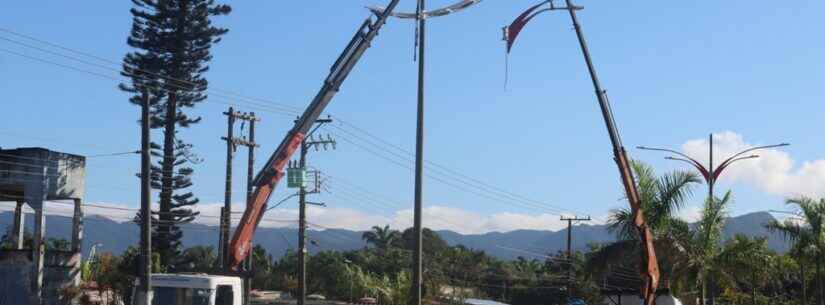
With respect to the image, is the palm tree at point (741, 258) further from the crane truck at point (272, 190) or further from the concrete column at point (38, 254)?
the concrete column at point (38, 254)

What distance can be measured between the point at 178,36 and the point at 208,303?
1445 inches

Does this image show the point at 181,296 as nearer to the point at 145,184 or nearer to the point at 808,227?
the point at 145,184

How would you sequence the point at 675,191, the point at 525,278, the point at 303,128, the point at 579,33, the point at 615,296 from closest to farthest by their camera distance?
the point at 579,33
the point at 675,191
the point at 615,296
the point at 303,128
the point at 525,278

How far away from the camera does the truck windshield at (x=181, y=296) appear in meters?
22.1

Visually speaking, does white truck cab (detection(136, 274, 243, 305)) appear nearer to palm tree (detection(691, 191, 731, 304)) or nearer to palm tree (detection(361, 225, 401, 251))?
palm tree (detection(691, 191, 731, 304))

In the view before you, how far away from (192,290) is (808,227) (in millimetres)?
28929

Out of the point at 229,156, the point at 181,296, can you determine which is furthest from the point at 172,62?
the point at 181,296

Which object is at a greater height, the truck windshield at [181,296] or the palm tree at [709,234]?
the palm tree at [709,234]

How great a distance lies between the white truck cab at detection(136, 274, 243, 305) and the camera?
870 inches

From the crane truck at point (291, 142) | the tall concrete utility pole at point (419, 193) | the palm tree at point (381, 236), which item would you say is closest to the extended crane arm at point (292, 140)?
the crane truck at point (291, 142)

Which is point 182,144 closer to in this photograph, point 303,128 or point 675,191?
point 303,128

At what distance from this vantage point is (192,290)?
22109mm

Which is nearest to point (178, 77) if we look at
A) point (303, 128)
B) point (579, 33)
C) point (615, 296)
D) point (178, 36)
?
point (178, 36)

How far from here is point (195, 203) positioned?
59.4 m
